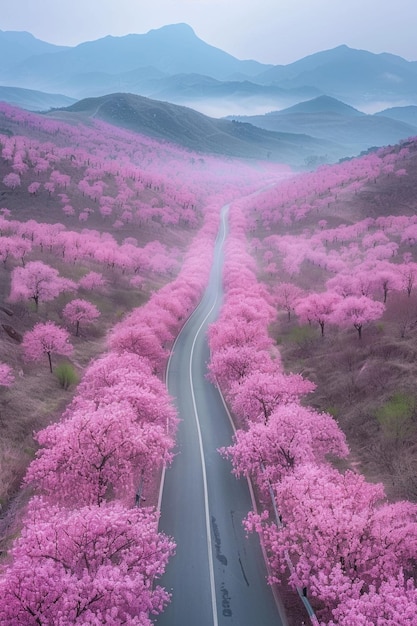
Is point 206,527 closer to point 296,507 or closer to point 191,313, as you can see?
point 296,507

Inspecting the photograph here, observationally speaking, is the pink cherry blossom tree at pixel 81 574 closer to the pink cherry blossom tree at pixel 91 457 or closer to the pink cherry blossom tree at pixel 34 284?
the pink cherry blossom tree at pixel 91 457

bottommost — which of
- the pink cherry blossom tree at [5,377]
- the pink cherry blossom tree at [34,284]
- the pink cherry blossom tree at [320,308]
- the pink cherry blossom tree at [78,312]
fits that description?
the pink cherry blossom tree at [5,377]

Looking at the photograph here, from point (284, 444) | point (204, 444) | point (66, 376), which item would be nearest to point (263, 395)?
point (204, 444)

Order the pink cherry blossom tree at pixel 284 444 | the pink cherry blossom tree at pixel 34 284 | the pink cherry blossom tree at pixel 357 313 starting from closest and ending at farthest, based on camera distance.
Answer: the pink cherry blossom tree at pixel 284 444, the pink cherry blossom tree at pixel 357 313, the pink cherry blossom tree at pixel 34 284

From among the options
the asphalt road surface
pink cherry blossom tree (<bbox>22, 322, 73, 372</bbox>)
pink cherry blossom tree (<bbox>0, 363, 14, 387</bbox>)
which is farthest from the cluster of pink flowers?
pink cherry blossom tree (<bbox>22, 322, 73, 372</bbox>)

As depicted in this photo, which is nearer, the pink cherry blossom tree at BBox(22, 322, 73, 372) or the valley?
the valley

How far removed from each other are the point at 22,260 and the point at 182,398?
54968 mm

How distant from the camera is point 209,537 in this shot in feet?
97.6

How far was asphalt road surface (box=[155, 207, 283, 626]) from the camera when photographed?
24069mm

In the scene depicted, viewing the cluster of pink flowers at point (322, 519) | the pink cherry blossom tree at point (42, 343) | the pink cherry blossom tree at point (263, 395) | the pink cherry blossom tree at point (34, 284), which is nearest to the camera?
the cluster of pink flowers at point (322, 519)

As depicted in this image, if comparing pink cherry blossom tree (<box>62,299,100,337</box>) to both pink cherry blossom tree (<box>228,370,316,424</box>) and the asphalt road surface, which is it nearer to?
the asphalt road surface

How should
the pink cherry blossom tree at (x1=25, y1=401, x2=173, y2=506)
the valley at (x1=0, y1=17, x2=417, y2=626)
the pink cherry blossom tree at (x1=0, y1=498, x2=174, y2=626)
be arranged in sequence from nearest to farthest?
the pink cherry blossom tree at (x1=0, y1=498, x2=174, y2=626) → the valley at (x1=0, y1=17, x2=417, y2=626) → the pink cherry blossom tree at (x1=25, y1=401, x2=173, y2=506)

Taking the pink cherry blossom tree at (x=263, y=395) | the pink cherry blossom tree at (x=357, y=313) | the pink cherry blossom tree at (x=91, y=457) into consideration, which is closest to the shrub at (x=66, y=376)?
the pink cherry blossom tree at (x=91, y=457)

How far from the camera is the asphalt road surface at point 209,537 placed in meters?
24.1
